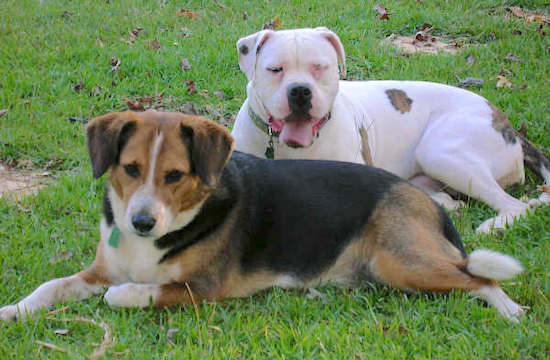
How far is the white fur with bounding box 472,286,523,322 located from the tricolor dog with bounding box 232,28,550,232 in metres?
1.28

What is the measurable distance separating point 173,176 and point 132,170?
24 centimetres

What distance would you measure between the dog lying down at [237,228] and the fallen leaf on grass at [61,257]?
1.57ft

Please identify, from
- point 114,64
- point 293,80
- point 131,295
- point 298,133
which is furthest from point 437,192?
point 114,64

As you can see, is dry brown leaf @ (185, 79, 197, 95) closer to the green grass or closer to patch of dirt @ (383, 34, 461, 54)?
the green grass

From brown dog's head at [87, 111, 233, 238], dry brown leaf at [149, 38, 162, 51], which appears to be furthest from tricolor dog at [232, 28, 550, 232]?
dry brown leaf at [149, 38, 162, 51]

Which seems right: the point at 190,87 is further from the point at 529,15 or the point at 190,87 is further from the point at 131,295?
the point at 529,15

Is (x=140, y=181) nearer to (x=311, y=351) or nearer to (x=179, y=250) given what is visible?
(x=179, y=250)

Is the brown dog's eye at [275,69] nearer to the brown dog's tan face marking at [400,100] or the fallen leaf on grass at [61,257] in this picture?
the brown dog's tan face marking at [400,100]

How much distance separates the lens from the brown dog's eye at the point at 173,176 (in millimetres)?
3781

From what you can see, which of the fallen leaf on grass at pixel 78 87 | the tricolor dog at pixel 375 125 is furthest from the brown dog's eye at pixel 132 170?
the fallen leaf on grass at pixel 78 87

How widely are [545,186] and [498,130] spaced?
0.65 meters

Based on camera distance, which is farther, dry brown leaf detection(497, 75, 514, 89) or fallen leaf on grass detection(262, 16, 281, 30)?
fallen leaf on grass detection(262, 16, 281, 30)

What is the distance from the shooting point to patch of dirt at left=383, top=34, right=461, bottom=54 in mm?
9117

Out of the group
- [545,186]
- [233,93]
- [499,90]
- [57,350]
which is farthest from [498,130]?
[57,350]
